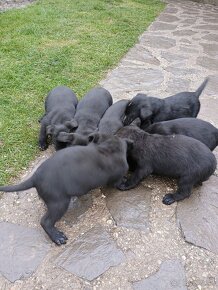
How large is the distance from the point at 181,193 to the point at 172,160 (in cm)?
33

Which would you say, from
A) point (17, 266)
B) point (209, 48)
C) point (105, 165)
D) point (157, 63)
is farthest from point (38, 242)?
point (209, 48)

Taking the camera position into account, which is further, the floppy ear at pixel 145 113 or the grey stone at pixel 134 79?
the grey stone at pixel 134 79

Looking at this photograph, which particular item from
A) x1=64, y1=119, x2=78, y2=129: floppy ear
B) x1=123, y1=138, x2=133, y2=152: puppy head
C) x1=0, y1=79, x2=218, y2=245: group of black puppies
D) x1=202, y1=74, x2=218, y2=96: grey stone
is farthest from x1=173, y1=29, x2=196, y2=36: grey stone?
x1=123, y1=138, x2=133, y2=152: puppy head

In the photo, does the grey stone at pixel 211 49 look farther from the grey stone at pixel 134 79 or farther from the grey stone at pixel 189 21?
the grey stone at pixel 189 21

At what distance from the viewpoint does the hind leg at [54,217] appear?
2.92m

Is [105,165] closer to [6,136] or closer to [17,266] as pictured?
[17,266]

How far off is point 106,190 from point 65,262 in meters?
0.92

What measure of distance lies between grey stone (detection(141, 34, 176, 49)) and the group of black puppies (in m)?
3.51

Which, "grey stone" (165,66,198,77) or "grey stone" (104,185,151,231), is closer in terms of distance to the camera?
"grey stone" (104,185,151,231)

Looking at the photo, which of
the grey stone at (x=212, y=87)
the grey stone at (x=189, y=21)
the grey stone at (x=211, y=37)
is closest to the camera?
the grey stone at (x=212, y=87)

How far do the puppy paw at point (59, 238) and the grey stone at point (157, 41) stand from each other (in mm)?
5606

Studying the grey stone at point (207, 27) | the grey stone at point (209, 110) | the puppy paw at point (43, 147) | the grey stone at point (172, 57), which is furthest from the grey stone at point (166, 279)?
the grey stone at point (207, 27)

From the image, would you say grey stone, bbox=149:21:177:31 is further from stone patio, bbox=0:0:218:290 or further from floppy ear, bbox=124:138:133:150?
floppy ear, bbox=124:138:133:150

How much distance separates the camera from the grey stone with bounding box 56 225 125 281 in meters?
2.82
